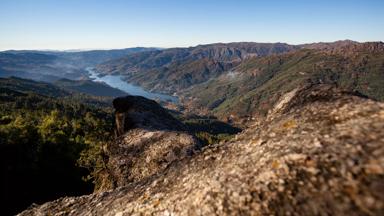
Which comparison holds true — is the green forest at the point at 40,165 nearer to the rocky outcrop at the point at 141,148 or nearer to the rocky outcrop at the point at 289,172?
the rocky outcrop at the point at 141,148

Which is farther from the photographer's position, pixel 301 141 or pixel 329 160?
pixel 301 141

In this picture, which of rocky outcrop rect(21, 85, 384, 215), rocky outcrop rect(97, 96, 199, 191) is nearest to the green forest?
rocky outcrop rect(97, 96, 199, 191)

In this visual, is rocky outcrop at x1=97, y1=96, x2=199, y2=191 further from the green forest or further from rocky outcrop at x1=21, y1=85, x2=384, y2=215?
the green forest

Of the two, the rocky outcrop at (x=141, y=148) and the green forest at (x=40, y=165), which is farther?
the green forest at (x=40, y=165)

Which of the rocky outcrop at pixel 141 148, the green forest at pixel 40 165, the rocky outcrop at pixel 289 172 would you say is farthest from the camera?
the green forest at pixel 40 165

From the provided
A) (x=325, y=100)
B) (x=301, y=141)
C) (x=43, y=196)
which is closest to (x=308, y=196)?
(x=301, y=141)

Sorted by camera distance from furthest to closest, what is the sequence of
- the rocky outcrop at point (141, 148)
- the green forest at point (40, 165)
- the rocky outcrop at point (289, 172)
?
1. the green forest at point (40, 165)
2. the rocky outcrop at point (141, 148)
3. the rocky outcrop at point (289, 172)

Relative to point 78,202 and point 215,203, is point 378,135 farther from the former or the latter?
point 78,202

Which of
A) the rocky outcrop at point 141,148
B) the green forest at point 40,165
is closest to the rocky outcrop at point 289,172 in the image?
the rocky outcrop at point 141,148

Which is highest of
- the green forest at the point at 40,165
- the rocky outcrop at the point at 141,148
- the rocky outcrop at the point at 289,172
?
the rocky outcrop at the point at 289,172
